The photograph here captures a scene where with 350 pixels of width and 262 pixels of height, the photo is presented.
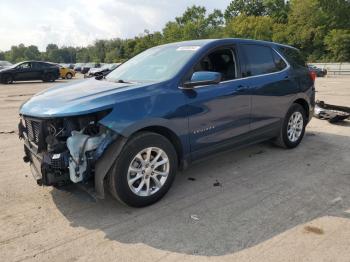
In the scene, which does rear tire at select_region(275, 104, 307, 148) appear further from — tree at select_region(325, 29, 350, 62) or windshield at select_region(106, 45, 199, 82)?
tree at select_region(325, 29, 350, 62)

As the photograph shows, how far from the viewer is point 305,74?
6.34 m

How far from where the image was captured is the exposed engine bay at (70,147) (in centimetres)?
354

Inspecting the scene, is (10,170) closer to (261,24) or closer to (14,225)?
(14,225)

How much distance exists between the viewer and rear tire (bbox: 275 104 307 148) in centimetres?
593

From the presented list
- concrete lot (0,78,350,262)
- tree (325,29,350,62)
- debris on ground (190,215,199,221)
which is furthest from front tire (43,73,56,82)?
tree (325,29,350,62)

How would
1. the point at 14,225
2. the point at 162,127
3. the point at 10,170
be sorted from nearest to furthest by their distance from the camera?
the point at 14,225
the point at 162,127
the point at 10,170

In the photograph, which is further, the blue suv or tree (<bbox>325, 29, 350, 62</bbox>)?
A: tree (<bbox>325, 29, 350, 62</bbox>)

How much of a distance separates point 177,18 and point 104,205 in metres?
74.9

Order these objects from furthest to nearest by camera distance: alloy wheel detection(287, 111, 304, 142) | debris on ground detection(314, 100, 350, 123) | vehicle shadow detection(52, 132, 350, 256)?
debris on ground detection(314, 100, 350, 123)
alloy wheel detection(287, 111, 304, 142)
vehicle shadow detection(52, 132, 350, 256)

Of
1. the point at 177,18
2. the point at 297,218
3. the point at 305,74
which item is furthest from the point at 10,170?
the point at 177,18

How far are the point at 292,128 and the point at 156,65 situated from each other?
2.78m

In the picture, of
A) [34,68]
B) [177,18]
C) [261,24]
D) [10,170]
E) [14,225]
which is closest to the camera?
[14,225]

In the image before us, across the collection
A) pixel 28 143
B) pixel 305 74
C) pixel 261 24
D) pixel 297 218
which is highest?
pixel 261 24

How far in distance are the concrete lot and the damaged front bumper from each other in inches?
17.1
